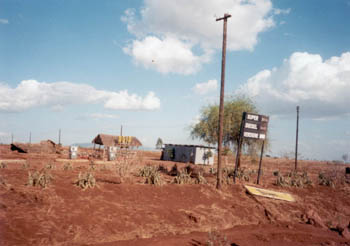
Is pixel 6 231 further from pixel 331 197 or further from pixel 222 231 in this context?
pixel 331 197

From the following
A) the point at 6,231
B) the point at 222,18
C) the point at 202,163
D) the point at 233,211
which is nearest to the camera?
the point at 6,231

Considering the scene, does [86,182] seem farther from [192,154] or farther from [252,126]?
[192,154]

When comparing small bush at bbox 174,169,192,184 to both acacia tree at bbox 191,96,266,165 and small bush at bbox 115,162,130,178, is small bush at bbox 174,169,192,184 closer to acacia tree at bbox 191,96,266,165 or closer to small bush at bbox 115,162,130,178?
small bush at bbox 115,162,130,178

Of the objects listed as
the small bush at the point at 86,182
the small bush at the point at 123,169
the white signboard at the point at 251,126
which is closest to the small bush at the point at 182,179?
the small bush at the point at 123,169

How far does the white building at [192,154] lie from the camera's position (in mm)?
33397

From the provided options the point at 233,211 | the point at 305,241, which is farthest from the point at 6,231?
the point at 305,241

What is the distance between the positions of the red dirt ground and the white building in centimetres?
2084

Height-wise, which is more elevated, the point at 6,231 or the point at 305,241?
the point at 6,231

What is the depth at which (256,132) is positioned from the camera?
15062 millimetres

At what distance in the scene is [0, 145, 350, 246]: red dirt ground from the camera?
673cm

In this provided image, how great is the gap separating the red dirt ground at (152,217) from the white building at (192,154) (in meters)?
20.8

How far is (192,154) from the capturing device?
33.8 meters

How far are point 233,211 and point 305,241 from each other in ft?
8.86

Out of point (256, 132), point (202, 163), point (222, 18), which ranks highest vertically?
point (222, 18)
